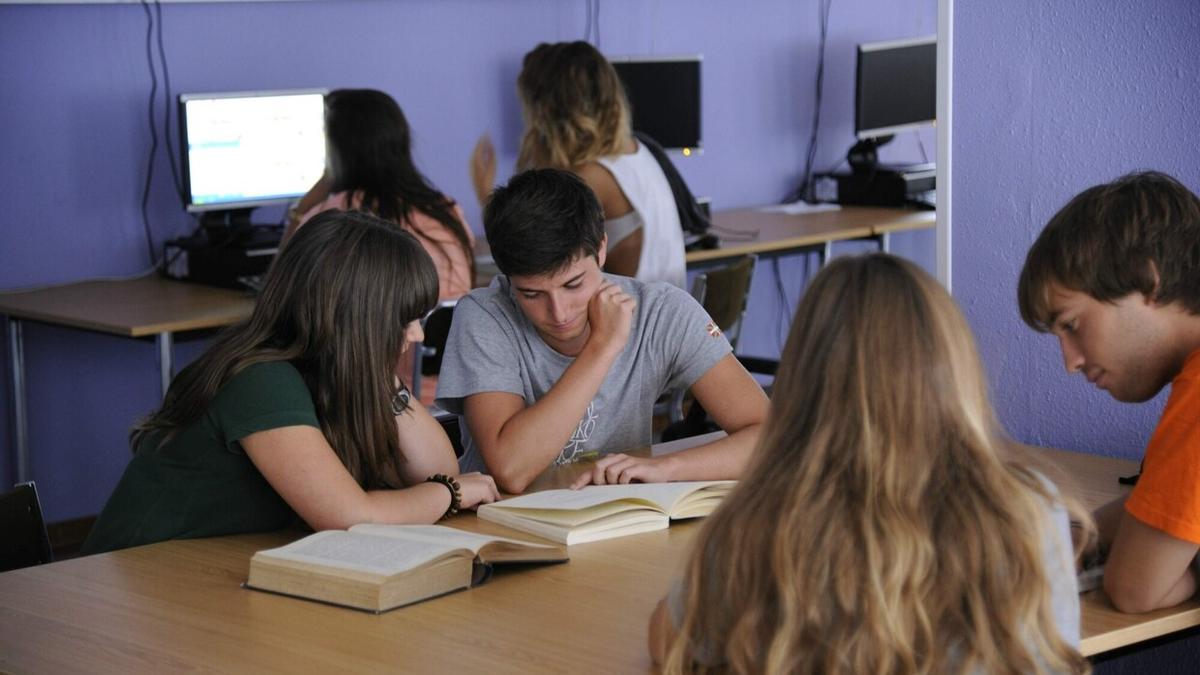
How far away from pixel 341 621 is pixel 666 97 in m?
4.13

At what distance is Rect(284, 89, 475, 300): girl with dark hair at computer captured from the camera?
3.89 metres

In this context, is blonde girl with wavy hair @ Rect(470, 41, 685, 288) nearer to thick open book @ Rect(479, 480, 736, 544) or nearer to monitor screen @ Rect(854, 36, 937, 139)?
thick open book @ Rect(479, 480, 736, 544)

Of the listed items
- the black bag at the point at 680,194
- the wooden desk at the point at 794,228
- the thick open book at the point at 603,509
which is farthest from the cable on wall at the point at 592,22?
the thick open book at the point at 603,509

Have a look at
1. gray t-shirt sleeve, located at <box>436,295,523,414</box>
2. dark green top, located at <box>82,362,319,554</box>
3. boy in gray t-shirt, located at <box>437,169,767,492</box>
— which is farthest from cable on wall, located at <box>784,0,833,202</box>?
dark green top, located at <box>82,362,319,554</box>

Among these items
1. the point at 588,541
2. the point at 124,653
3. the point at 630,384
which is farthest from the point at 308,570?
the point at 630,384

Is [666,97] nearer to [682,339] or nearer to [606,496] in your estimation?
[682,339]

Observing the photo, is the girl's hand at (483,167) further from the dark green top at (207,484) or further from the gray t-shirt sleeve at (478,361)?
the dark green top at (207,484)

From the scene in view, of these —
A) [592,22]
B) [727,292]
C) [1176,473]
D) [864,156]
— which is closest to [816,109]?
[864,156]

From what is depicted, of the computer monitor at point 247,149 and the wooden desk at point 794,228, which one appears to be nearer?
the computer monitor at point 247,149

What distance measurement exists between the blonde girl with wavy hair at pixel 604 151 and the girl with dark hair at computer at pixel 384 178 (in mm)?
265

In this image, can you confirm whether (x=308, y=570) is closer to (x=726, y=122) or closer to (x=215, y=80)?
(x=215, y=80)

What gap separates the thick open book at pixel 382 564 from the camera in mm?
1751

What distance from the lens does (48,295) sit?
13.7 feet

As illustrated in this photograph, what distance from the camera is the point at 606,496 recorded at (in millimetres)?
2078
